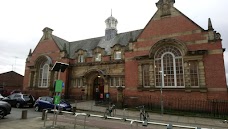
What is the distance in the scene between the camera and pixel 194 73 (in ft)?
53.9

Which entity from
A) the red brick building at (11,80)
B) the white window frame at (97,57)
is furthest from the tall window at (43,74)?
the red brick building at (11,80)

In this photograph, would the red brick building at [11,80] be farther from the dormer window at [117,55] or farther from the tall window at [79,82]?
the dormer window at [117,55]

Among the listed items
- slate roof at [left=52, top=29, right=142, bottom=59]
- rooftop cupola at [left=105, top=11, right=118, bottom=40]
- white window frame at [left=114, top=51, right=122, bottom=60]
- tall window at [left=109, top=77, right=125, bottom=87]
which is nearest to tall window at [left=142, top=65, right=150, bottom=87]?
tall window at [left=109, top=77, right=125, bottom=87]

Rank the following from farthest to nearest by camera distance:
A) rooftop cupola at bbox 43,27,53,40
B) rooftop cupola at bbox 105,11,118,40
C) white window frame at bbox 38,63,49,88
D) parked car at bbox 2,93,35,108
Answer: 1. rooftop cupola at bbox 43,27,53,40
2. rooftop cupola at bbox 105,11,118,40
3. white window frame at bbox 38,63,49,88
4. parked car at bbox 2,93,35,108

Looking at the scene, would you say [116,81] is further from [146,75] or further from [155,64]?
[155,64]

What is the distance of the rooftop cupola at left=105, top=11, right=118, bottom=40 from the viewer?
28244 mm

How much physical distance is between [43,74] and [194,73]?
23559mm

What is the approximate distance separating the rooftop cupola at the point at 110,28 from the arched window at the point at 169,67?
11705mm

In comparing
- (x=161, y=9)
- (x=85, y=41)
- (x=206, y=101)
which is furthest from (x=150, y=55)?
(x=85, y=41)

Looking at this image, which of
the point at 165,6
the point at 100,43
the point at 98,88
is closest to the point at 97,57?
the point at 100,43

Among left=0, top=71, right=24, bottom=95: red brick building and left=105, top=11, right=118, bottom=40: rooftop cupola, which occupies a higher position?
left=105, top=11, right=118, bottom=40: rooftop cupola

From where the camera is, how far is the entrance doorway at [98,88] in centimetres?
2378

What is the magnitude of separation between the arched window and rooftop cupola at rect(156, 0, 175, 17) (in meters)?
4.32

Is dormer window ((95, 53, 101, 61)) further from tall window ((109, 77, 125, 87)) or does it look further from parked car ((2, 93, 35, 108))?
parked car ((2, 93, 35, 108))
